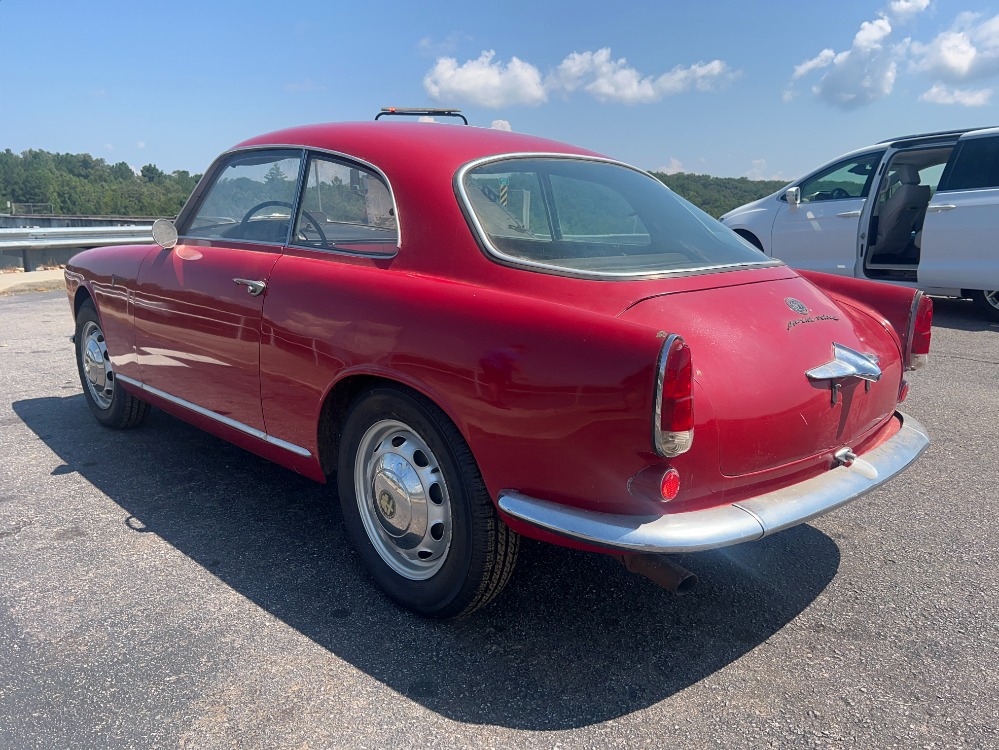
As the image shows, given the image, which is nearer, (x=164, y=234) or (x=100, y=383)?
(x=164, y=234)

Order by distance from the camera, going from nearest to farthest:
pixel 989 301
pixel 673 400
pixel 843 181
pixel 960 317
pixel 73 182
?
pixel 673 400 → pixel 989 301 → pixel 960 317 → pixel 843 181 → pixel 73 182

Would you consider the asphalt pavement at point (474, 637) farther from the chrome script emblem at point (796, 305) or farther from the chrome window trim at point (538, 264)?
the chrome window trim at point (538, 264)

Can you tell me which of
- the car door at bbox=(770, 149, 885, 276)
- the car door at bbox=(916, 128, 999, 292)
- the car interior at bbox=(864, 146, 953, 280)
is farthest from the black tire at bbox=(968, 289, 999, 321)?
the car door at bbox=(770, 149, 885, 276)

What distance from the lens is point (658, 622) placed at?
261cm

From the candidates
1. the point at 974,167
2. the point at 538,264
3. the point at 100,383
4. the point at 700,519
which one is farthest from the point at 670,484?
the point at 974,167

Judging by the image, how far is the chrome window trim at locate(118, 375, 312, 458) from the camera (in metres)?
3.03

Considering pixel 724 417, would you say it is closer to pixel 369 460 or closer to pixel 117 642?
pixel 369 460

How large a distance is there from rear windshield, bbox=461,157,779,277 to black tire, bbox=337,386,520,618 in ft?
2.15

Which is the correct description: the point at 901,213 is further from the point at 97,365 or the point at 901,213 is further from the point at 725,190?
the point at 97,365

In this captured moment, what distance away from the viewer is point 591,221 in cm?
310

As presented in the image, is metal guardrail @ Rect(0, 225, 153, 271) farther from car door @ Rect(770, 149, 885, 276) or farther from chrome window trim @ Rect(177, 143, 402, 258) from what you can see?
chrome window trim @ Rect(177, 143, 402, 258)

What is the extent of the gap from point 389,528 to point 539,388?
3.01 ft

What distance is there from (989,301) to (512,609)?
7783mm

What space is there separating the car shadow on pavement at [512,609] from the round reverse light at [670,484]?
62 cm
